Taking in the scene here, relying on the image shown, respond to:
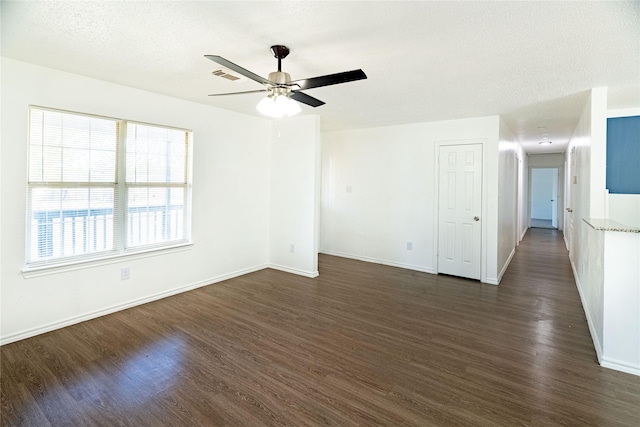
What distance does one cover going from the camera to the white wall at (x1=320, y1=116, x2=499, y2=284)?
4.67 meters

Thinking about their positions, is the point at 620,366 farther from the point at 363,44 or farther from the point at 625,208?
the point at 363,44

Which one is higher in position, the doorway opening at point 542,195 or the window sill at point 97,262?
the doorway opening at point 542,195

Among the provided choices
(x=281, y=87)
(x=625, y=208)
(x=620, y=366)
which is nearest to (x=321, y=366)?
(x=281, y=87)

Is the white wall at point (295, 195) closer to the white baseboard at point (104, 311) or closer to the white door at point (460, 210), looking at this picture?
the white baseboard at point (104, 311)

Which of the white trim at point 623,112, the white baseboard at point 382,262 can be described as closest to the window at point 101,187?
the white baseboard at point 382,262

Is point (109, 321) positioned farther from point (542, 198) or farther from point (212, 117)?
point (542, 198)

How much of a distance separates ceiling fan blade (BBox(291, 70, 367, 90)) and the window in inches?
93.7

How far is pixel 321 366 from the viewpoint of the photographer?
97.0 inches

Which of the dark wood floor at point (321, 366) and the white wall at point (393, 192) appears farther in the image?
the white wall at point (393, 192)

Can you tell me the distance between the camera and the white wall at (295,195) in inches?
191

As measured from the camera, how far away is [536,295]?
4.16 metres

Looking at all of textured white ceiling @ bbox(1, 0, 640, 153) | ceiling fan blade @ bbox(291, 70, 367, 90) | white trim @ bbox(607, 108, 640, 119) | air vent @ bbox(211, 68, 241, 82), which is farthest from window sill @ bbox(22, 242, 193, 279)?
white trim @ bbox(607, 108, 640, 119)

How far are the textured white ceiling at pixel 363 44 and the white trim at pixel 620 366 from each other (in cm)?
239

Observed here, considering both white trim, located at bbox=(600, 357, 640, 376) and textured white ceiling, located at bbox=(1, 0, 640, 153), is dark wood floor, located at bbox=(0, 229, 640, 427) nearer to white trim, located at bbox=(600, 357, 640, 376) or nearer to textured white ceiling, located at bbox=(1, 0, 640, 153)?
white trim, located at bbox=(600, 357, 640, 376)
